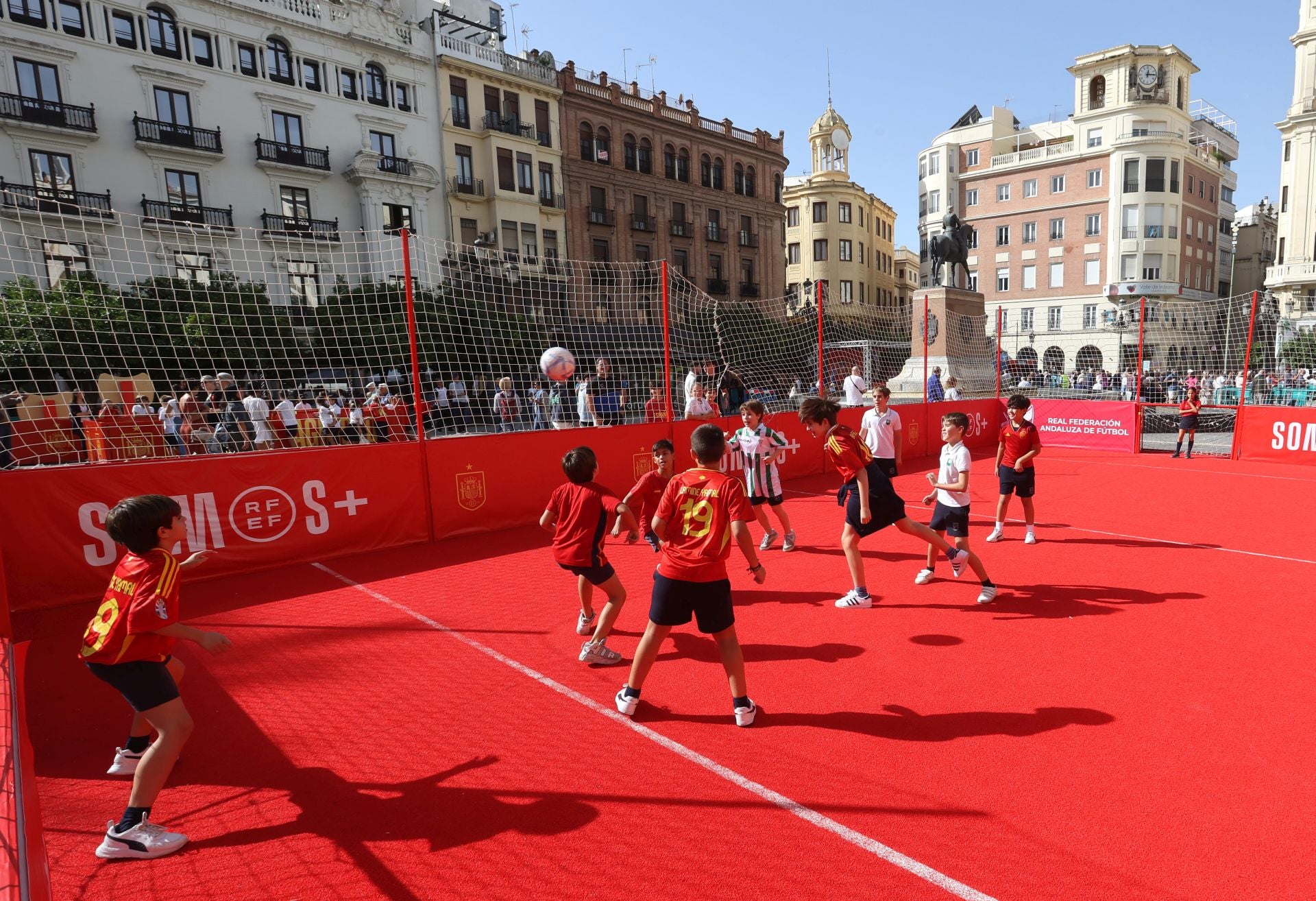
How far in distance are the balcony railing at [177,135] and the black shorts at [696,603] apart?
2996 cm

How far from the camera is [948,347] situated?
69.6 ft

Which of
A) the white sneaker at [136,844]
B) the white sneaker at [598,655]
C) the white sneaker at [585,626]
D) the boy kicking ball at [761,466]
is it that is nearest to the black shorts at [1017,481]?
the boy kicking ball at [761,466]

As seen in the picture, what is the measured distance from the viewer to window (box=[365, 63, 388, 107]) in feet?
102

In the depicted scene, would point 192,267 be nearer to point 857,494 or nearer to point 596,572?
point 596,572

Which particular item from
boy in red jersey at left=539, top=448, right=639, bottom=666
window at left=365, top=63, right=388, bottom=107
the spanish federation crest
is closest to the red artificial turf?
boy in red jersey at left=539, top=448, right=639, bottom=666

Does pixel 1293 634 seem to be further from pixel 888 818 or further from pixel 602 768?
pixel 602 768

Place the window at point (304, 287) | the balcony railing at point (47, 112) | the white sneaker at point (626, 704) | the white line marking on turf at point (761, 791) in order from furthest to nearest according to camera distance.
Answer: the balcony railing at point (47, 112) → the window at point (304, 287) → the white sneaker at point (626, 704) → the white line marking on turf at point (761, 791)

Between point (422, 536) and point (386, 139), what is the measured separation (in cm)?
2785

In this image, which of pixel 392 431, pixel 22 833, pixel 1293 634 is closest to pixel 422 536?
pixel 392 431

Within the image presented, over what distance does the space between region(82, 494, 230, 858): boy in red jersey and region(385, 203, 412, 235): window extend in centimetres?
2984

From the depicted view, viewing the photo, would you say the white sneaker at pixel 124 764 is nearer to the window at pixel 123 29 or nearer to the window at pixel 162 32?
the window at pixel 123 29

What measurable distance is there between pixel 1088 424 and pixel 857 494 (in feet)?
46.4

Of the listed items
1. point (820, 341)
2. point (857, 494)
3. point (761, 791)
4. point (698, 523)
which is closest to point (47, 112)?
point (820, 341)

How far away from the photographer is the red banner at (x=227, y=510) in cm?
702
